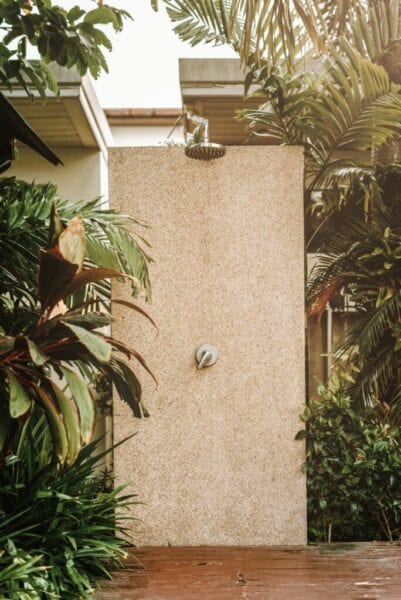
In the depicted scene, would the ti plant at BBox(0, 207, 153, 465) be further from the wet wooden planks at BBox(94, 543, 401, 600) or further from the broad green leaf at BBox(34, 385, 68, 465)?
the wet wooden planks at BBox(94, 543, 401, 600)

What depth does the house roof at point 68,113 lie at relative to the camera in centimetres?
577

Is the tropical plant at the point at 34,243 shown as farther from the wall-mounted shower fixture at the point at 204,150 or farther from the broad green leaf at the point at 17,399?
the broad green leaf at the point at 17,399

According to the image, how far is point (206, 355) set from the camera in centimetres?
425

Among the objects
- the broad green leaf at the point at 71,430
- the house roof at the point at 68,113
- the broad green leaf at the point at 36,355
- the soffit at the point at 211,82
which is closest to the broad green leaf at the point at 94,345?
the broad green leaf at the point at 36,355

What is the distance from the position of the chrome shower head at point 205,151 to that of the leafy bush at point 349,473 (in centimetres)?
181

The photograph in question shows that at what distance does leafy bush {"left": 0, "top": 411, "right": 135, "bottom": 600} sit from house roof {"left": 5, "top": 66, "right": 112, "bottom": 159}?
3133 mm

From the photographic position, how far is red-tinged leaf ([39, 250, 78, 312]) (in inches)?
95.6

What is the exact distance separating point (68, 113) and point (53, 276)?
426 cm

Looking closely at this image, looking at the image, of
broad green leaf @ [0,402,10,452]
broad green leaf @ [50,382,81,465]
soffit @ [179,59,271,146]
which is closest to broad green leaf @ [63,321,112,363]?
broad green leaf @ [50,382,81,465]

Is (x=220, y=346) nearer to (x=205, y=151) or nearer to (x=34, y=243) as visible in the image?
(x=205, y=151)

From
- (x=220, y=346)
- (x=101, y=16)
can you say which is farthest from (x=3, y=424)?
(x=101, y=16)

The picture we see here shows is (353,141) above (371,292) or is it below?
above

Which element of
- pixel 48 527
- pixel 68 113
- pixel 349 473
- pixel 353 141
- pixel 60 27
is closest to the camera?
pixel 48 527

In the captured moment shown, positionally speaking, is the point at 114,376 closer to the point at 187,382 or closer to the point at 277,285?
the point at 187,382
